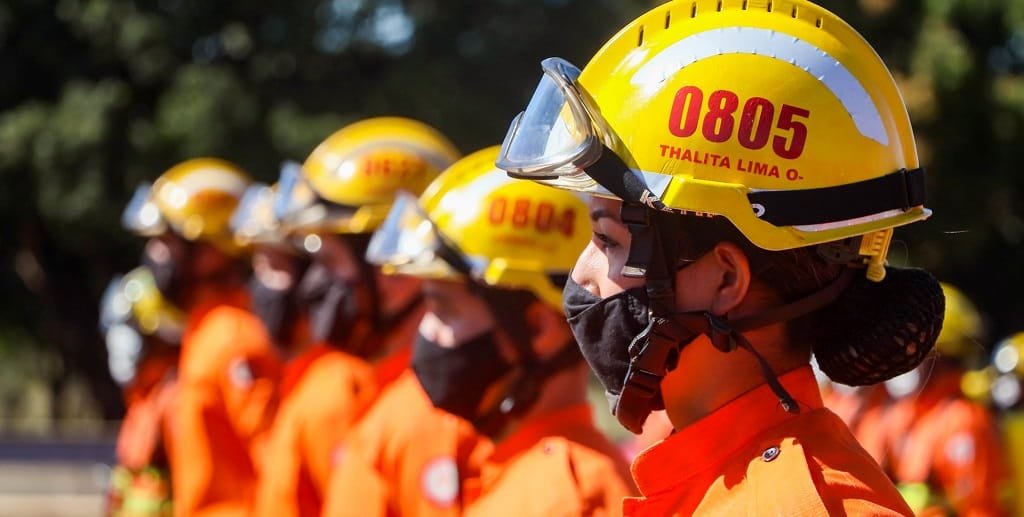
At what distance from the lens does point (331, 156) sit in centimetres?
708

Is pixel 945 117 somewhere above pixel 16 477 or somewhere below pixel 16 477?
above

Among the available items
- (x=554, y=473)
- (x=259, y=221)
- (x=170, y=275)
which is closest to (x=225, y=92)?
(x=170, y=275)

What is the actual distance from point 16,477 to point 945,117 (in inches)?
442

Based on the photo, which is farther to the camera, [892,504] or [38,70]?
[38,70]

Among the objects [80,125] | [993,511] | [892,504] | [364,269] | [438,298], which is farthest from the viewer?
[80,125]

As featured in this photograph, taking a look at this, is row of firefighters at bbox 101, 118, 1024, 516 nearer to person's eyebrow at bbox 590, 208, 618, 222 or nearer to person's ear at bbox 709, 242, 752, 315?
person's ear at bbox 709, 242, 752, 315

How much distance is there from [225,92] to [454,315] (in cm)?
1628

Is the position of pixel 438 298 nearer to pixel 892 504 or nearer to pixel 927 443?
pixel 892 504

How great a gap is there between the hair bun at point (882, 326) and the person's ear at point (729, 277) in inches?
7.7

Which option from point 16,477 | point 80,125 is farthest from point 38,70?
point 16,477

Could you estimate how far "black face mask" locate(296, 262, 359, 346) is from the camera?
21.0ft

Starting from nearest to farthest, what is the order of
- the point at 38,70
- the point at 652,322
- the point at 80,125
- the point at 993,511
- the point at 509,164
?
1. the point at 652,322
2. the point at 509,164
3. the point at 993,511
4. the point at 80,125
5. the point at 38,70

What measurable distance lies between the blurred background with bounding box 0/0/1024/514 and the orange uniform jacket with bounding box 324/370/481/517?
13.8 meters

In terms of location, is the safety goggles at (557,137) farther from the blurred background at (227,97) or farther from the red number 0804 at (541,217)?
the blurred background at (227,97)
